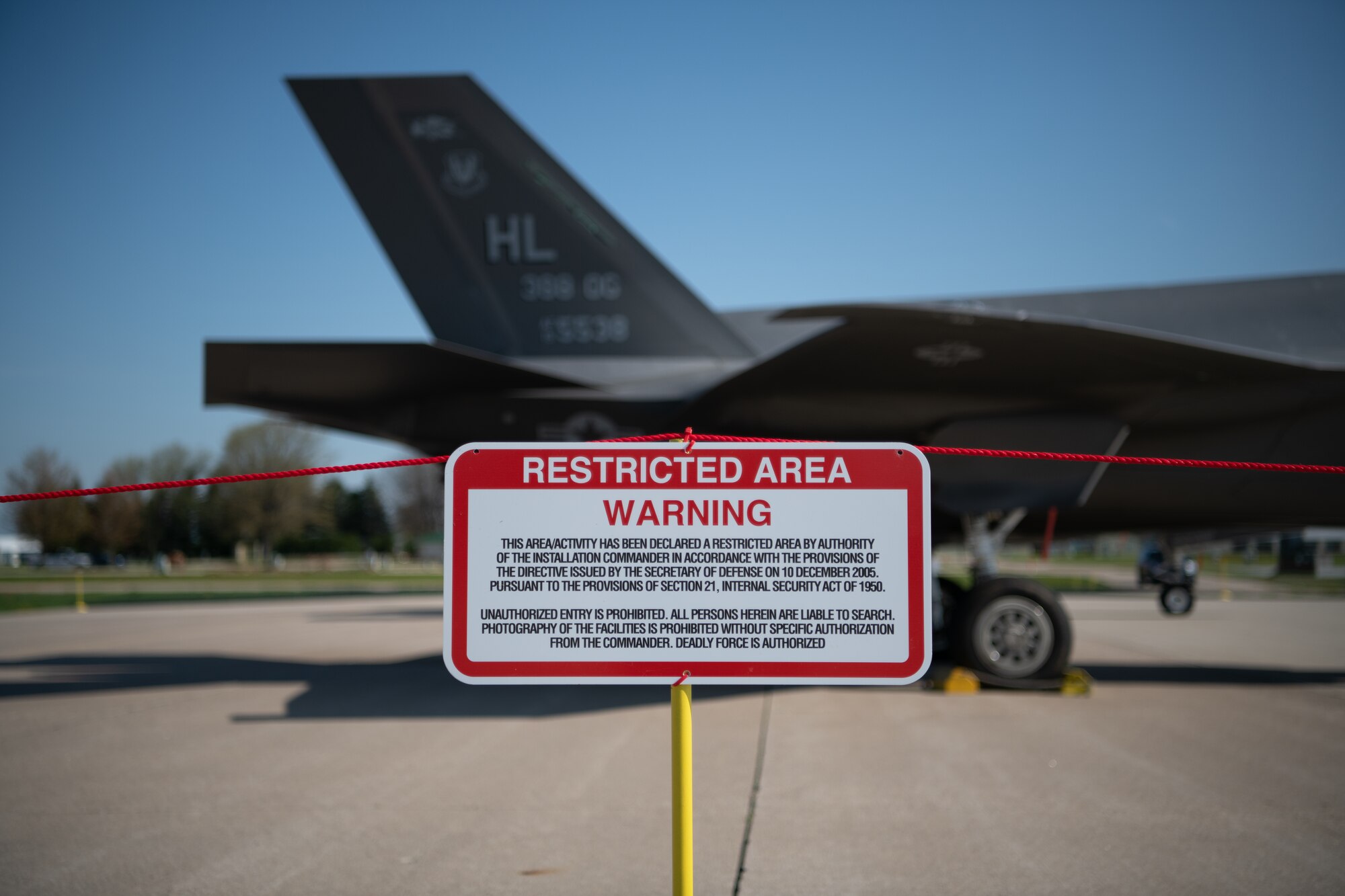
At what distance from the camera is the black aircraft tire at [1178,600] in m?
16.2

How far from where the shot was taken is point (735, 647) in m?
2.20

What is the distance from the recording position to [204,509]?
4981 centimetres

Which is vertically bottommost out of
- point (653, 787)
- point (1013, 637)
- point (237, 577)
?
point (237, 577)

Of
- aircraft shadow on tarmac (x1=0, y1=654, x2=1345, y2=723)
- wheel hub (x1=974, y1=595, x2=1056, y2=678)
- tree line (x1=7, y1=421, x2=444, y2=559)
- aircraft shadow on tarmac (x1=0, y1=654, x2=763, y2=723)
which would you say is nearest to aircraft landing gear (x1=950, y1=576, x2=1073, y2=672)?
wheel hub (x1=974, y1=595, x2=1056, y2=678)

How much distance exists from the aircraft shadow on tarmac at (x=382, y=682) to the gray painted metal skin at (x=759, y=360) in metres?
1.49

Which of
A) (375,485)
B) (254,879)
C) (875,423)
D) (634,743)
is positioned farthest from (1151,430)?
(375,485)

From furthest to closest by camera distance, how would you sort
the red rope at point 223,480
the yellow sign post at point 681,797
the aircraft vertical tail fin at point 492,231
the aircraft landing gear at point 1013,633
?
1. the aircraft vertical tail fin at point 492,231
2. the aircraft landing gear at point 1013,633
3. the red rope at point 223,480
4. the yellow sign post at point 681,797

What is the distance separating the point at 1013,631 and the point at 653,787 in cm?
405

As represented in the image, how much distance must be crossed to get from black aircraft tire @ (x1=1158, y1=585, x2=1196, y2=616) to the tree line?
23.9 meters

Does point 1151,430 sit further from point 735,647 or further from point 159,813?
point 159,813

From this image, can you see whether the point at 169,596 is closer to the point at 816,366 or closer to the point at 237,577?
the point at 237,577

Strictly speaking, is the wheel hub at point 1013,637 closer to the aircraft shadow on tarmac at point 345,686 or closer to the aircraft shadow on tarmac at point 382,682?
the aircraft shadow on tarmac at point 382,682

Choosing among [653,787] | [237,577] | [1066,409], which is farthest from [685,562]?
[237,577]

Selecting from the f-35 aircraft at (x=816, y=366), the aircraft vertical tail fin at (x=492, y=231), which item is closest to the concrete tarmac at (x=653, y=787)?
the f-35 aircraft at (x=816, y=366)
